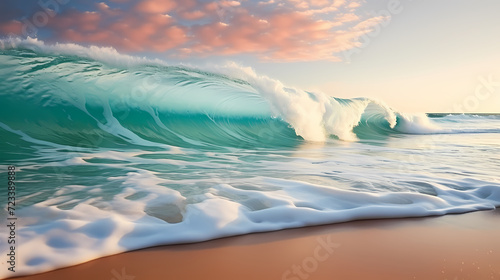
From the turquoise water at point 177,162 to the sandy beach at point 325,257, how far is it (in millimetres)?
125

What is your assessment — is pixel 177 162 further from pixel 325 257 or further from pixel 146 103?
pixel 146 103

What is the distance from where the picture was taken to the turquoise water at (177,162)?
211 centimetres

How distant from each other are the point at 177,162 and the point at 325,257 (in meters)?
3.44

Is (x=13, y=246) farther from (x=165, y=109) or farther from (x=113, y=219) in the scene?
(x=165, y=109)

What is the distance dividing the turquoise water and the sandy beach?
12 cm

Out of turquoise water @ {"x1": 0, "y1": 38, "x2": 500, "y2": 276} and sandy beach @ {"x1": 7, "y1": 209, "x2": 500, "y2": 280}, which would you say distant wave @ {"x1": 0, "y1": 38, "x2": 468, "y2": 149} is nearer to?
turquoise water @ {"x1": 0, "y1": 38, "x2": 500, "y2": 276}

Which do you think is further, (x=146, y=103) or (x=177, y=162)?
(x=146, y=103)

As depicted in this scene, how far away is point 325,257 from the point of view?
5.59 ft

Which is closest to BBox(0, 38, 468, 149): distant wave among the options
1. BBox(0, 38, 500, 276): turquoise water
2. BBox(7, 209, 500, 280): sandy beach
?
BBox(0, 38, 500, 276): turquoise water

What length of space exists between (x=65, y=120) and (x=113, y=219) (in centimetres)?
576

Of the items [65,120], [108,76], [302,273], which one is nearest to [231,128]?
[108,76]

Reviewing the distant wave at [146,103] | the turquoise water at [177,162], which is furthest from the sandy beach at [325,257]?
the distant wave at [146,103]

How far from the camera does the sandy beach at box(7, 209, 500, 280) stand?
1505 millimetres

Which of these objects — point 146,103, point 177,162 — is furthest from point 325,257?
point 146,103
